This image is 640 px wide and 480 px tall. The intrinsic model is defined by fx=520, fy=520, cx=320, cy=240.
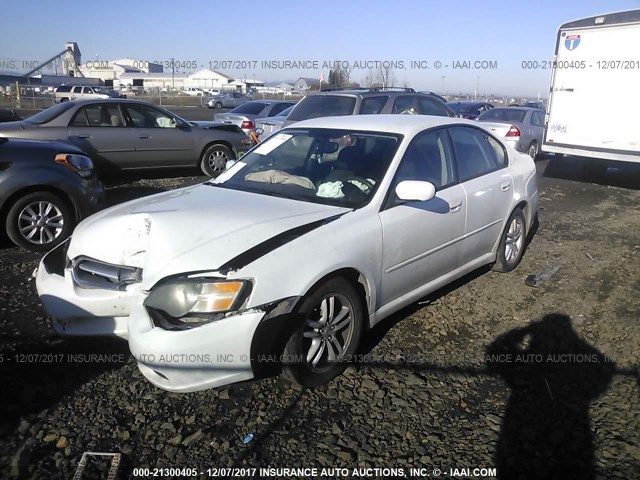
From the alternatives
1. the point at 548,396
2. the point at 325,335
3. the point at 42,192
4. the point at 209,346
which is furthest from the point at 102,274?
the point at 42,192

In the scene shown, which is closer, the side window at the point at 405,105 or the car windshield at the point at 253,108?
the side window at the point at 405,105

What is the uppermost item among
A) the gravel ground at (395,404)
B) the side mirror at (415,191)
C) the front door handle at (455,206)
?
the side mirror at (415,191)

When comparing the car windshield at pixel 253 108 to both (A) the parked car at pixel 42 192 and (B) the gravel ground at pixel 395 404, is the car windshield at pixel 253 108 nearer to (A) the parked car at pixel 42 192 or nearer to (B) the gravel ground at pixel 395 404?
(A) the parked car at pixel 42 192

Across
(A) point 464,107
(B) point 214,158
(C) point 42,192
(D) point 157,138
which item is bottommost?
(B) point 214,158

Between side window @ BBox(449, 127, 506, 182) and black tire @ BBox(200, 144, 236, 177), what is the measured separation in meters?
6.28

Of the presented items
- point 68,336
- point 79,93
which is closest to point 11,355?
point 68,336

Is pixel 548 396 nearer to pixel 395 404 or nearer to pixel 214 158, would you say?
pixel 395 404

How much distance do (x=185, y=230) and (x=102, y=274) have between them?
57 cm

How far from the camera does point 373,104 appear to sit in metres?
8.85

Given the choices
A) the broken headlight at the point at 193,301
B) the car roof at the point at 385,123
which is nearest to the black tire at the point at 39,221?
the car roof at the point at 385,123

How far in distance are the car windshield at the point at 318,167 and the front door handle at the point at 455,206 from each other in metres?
0.64

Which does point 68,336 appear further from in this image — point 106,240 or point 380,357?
point 380,357

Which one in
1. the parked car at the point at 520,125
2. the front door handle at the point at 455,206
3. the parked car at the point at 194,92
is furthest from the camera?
the parked car at the point at 194,92

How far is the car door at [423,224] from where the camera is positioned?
3.47 meters
